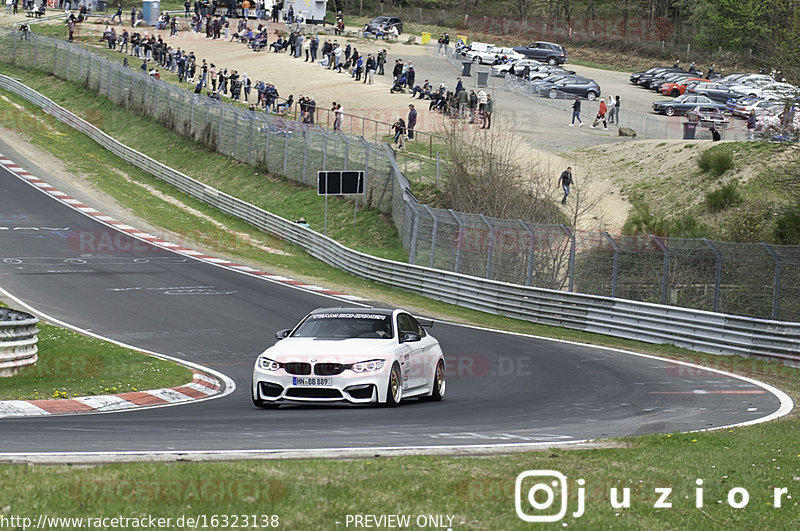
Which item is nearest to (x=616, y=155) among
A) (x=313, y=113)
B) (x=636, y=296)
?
(x=313, y=113)

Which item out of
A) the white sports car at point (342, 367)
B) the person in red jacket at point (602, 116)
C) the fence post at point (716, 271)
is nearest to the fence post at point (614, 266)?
the fence post at point (716, 271)

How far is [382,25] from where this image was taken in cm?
8581

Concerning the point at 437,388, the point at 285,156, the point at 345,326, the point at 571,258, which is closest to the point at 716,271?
the point at 571,258

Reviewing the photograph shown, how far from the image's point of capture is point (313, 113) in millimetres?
49469

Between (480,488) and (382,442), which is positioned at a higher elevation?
(480,488)

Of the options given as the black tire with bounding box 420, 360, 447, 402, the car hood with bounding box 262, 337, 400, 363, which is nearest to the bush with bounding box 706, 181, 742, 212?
the black tire with bounding box 420, 360, 447, 402

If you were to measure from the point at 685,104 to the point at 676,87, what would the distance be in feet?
29.9

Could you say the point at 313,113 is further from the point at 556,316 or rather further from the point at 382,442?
the point at 382,442

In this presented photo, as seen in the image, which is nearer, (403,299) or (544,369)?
(544,369)

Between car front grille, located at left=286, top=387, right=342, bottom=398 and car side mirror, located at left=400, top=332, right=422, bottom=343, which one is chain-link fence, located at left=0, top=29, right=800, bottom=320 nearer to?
car side mirror, located at left=400, top=332, right=422, bottom=343

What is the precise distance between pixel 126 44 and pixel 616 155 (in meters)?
34.7

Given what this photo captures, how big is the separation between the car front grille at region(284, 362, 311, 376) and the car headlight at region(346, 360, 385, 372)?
0.48 metres

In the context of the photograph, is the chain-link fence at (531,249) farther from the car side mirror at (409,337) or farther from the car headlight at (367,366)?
the car headlight at (367,366)

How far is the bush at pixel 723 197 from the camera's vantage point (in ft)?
134
